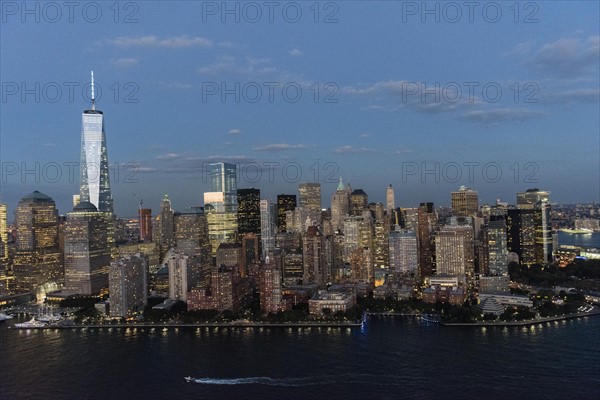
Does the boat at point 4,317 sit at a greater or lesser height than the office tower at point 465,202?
lesser

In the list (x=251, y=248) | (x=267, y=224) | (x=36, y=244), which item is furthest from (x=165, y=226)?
(x=251, y=248)

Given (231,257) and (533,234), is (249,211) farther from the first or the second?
(533,234)

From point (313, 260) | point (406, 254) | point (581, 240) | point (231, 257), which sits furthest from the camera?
point (581, 240)

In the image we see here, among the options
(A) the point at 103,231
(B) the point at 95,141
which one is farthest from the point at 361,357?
(B) the point at 95,141

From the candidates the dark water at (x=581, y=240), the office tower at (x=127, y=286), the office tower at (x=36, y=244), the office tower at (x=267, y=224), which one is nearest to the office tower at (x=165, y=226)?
the office tower at (x=267, y=224)

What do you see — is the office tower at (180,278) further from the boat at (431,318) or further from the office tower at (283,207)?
the office tower at (283,207)

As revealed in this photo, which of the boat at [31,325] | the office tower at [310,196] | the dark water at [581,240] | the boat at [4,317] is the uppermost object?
the office tower at [310,196]

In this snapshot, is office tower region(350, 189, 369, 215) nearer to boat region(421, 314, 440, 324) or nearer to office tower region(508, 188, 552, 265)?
office tower region(508, 188, 552, 265)
